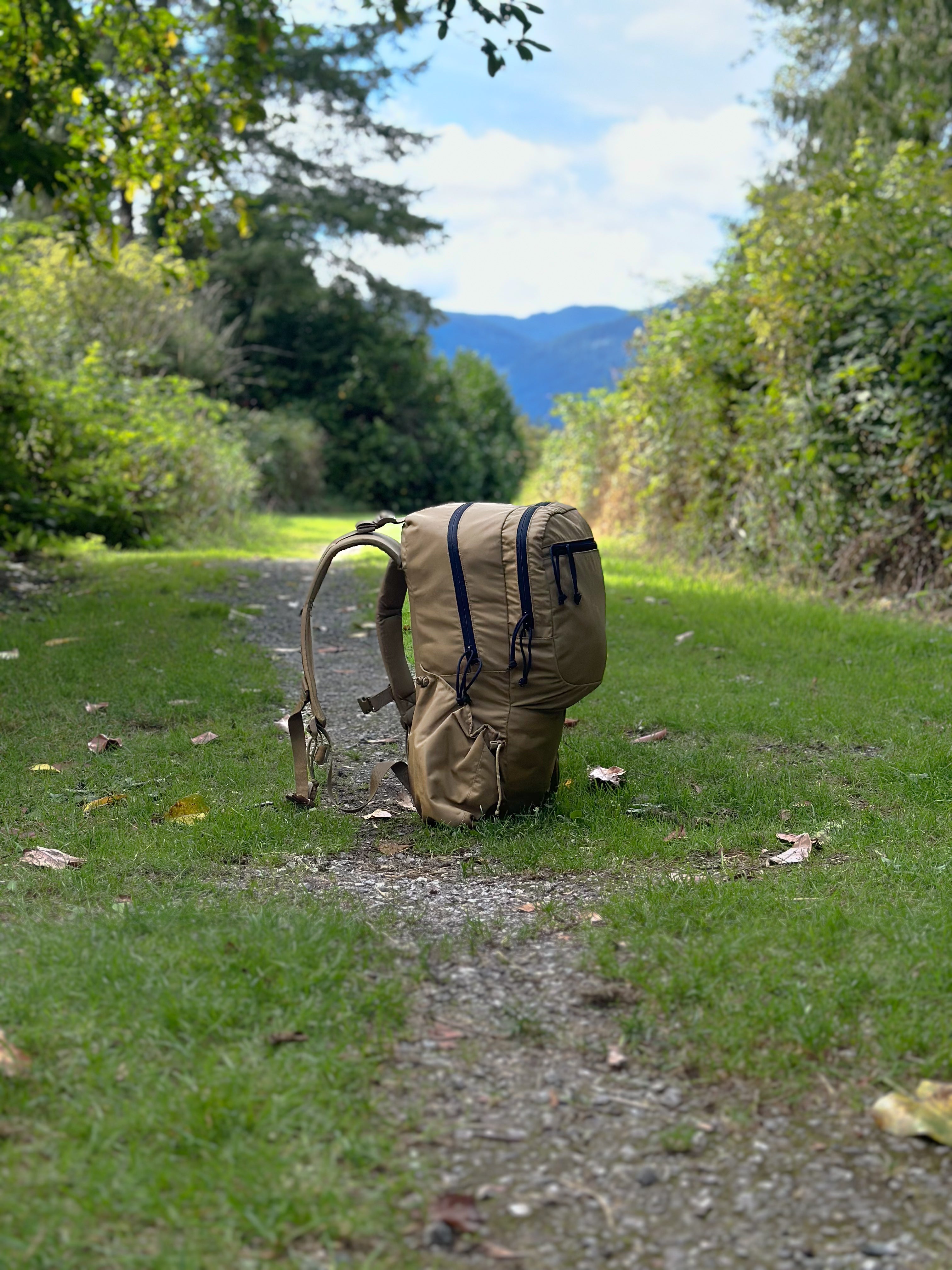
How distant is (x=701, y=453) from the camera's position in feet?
32.9

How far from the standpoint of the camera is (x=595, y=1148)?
6.66ft

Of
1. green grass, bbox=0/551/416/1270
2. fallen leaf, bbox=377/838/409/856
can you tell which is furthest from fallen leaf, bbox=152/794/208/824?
fallen leaf, bbox=377/838/409/856

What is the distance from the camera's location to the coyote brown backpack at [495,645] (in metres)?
3.40

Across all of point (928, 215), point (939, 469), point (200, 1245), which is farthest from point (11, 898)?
point (928, 215)

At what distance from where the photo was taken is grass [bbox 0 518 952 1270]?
187cm

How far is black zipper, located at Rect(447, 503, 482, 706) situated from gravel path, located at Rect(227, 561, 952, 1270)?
82 cm

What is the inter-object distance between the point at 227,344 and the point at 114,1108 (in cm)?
2256

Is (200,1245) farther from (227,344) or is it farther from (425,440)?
(425,440)

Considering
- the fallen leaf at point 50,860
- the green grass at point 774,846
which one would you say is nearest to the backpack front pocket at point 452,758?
the green grass at point 774,846

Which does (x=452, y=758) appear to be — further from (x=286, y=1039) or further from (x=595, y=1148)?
(x=595, y=1148)

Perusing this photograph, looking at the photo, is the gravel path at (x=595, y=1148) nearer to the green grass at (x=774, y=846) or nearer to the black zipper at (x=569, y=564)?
the green grass at (x=774, y=846)

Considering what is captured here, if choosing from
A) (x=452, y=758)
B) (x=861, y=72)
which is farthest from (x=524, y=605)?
(x=861, y=72)

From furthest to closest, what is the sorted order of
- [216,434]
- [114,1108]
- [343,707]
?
1. [216,434]
2. [343,707]
3. [114,1108]

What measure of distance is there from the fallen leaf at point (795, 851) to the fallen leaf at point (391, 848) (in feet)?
3.70
